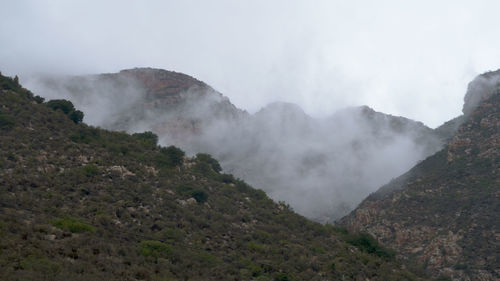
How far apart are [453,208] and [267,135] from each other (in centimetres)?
8743

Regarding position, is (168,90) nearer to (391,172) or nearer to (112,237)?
(391,172)

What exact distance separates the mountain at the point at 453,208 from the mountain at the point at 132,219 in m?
10.2

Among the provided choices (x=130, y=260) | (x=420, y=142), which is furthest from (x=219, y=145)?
(x=130, y=260)

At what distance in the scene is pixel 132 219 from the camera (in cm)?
2634

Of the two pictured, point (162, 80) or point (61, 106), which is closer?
point (61, 106)

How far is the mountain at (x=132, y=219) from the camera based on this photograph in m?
18.3

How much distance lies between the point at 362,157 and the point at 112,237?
102 m

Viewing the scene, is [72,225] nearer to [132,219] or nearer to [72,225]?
[72,225]

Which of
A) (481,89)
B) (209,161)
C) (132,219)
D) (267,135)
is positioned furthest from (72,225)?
(267,135)

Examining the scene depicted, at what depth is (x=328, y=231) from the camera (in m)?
36.8

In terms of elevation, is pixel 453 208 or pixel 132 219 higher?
pixel 453 208

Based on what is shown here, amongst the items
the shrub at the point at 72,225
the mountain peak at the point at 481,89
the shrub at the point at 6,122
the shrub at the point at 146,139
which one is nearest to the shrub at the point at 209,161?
the shrub at the point at 146,139

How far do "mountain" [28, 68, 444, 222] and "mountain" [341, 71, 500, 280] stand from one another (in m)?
30.8

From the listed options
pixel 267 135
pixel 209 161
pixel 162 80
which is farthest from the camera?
pixel 267 135
